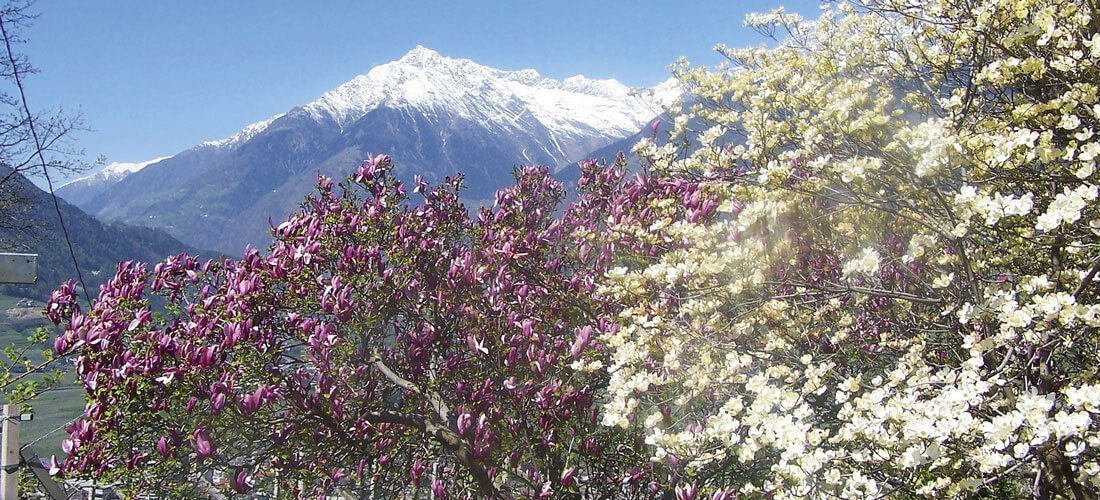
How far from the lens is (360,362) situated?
18.2ft

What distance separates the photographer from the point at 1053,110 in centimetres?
361

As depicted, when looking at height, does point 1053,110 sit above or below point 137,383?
above

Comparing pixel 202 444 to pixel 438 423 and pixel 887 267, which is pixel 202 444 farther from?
→ pixel 887 267

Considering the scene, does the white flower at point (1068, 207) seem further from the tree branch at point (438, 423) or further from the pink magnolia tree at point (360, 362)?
the tree branch at point (438, 423)

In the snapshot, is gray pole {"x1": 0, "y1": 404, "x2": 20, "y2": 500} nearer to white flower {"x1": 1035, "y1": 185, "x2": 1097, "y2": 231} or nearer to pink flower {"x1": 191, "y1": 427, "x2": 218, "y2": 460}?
pink flower {"x1": 191, "y1": 427, "x2": 218, "y2": 460}

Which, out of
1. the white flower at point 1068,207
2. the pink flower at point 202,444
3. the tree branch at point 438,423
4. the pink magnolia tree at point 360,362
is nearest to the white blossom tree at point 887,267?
the white flower at point 1068,207

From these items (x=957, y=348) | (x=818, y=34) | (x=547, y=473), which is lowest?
(x=547, y=473)

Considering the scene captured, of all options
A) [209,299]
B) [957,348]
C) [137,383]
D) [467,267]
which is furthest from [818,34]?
[137,383]

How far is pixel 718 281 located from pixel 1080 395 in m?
2.26

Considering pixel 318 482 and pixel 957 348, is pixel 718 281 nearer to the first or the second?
pixel 957 348

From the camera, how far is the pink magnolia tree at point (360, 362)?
4.61 metres

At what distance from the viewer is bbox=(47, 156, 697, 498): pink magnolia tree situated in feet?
15.1

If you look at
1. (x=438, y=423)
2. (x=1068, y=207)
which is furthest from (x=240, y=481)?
(x=1068, y=207)

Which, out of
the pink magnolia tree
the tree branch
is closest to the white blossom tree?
the pink magnolia tree
